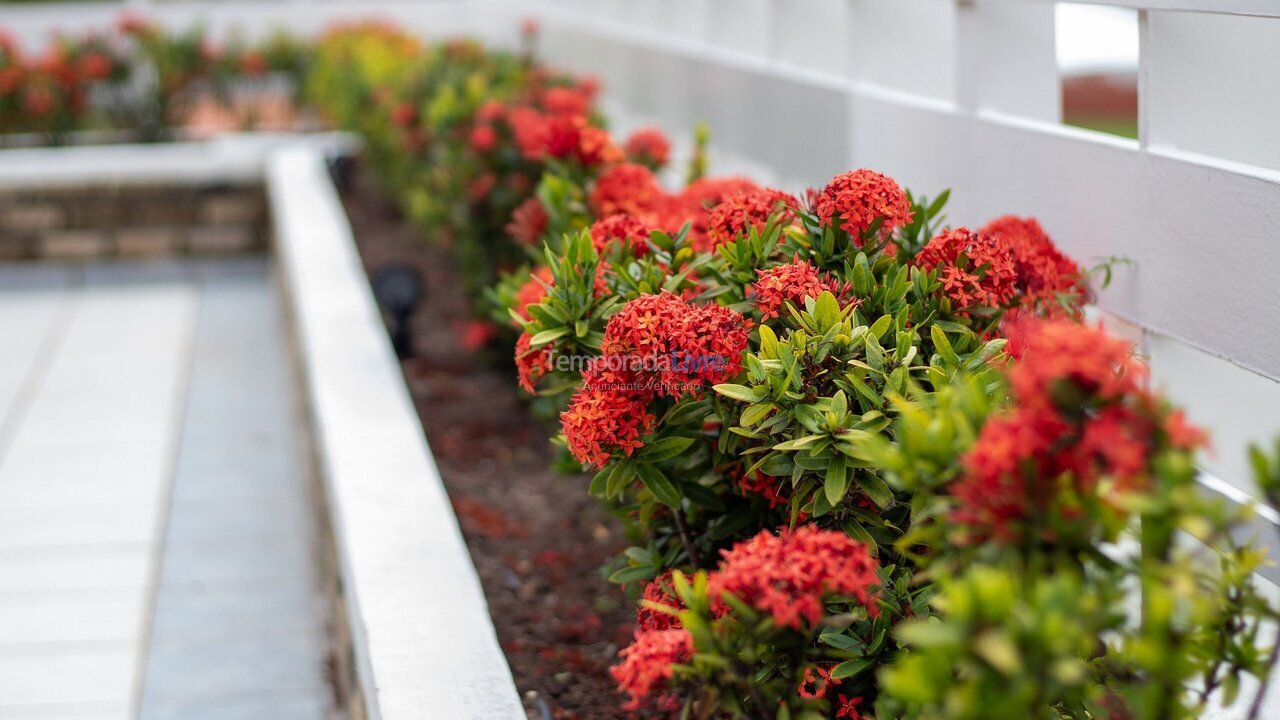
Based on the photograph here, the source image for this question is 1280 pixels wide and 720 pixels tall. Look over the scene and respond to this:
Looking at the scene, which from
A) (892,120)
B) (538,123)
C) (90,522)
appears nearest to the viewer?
(892,120)

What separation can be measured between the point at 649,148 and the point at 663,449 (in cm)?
227

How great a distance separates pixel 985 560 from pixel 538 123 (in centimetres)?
314

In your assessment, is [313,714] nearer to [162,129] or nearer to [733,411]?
[733,411]

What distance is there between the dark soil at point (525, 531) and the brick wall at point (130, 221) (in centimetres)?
367

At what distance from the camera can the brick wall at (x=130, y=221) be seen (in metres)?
9.44

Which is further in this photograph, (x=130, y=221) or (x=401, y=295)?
(x=130, y=221)

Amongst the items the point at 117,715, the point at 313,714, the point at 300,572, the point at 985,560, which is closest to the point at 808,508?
the point at 985,560

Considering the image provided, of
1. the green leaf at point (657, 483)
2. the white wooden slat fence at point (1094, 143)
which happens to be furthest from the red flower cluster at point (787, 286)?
the white wooden slat fence at point (1094, 143)

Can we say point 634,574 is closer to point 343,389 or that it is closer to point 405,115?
point 343,389

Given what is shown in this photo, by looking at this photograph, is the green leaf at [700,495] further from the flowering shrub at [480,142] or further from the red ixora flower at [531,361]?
the flowering shrub at [480,142]

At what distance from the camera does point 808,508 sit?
2293mm

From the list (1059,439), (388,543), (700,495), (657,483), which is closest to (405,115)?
(388,543)

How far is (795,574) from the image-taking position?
182 cm

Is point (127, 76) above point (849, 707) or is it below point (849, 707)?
above
